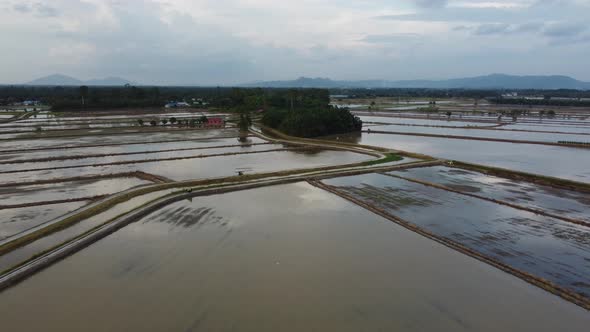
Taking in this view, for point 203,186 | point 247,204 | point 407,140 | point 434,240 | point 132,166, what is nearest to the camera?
point 434,240

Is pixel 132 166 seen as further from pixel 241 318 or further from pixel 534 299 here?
pixel 534 299

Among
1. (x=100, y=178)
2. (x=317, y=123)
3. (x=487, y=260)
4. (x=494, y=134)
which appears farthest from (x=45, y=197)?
(x=494, y=134)

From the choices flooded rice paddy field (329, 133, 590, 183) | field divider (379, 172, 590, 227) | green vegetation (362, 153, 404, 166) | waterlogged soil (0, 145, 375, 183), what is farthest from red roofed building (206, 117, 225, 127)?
field divider (379, 172, 590, 227)

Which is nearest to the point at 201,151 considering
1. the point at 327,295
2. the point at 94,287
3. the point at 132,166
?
the point at 132,166

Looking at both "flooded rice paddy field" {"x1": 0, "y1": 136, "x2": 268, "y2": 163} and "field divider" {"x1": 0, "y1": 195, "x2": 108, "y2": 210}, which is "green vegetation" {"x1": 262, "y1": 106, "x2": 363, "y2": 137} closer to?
"flooded rice paddy field" {"x1": 0, "y1": 136, "x2": 268, "y2": 163}

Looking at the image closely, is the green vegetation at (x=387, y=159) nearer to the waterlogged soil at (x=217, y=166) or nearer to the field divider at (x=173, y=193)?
the field divider at (x=173, y=193)

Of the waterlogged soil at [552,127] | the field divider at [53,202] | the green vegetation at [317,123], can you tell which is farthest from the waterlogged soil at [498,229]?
the waterlogged soil at [552,127]

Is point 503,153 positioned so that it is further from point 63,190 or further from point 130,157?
point 63,190
